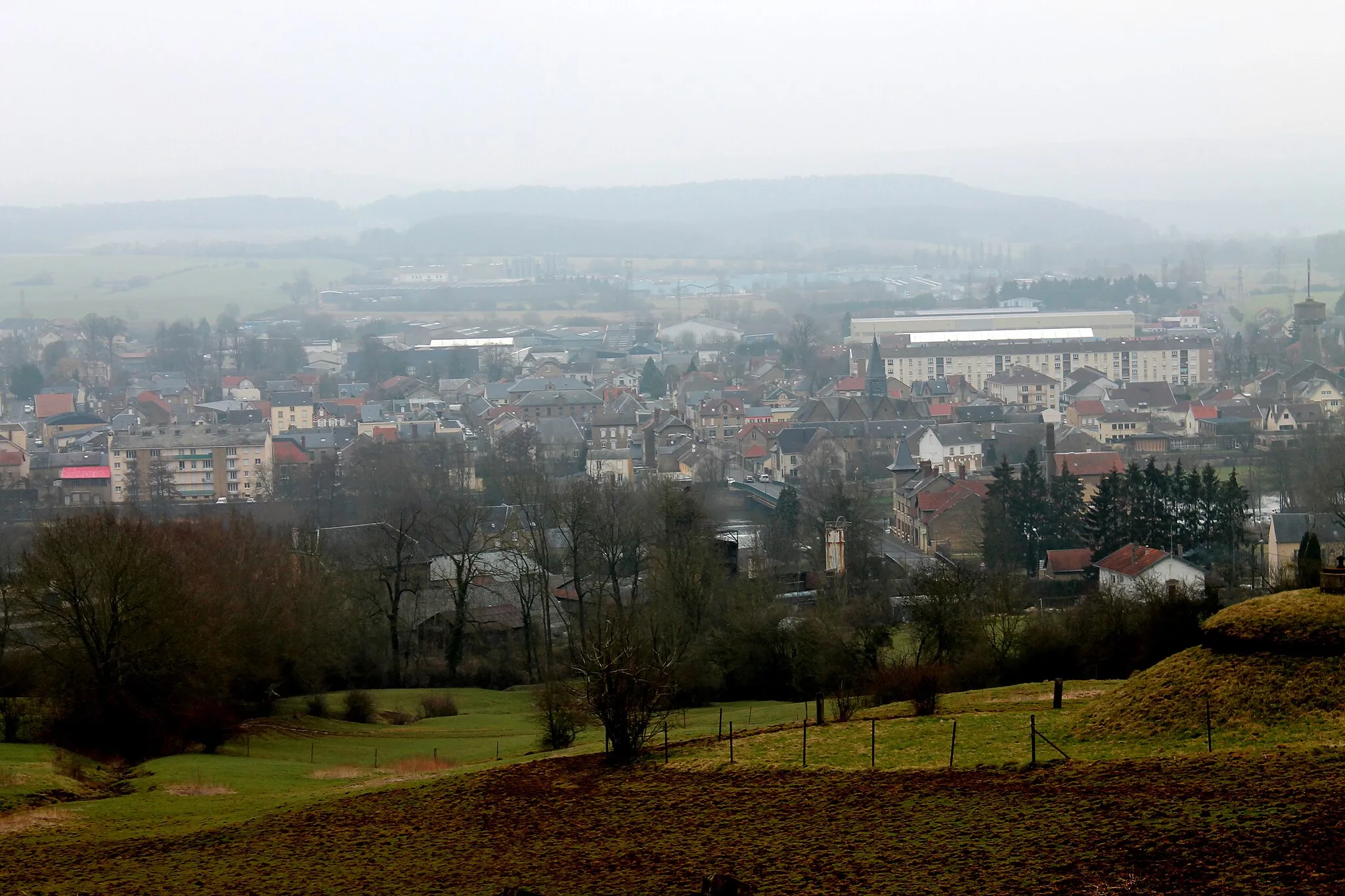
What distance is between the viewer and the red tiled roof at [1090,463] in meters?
51.3

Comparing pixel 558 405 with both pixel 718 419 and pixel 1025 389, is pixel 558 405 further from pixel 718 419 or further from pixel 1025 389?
pixel 1025 389

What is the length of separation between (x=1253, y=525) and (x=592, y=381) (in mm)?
65413

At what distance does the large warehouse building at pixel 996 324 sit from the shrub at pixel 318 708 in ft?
299

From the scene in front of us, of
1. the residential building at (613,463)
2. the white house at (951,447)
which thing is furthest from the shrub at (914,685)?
the white house at (951,447)

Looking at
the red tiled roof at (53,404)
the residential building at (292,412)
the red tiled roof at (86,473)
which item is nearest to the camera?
the red tiled roof at (86,473)

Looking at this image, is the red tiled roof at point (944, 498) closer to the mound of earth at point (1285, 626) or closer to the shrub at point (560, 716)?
the shrub at point (560, 716)

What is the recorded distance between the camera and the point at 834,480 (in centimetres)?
5194

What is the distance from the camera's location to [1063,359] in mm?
99688

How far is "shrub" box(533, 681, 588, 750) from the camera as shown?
20.0 metres

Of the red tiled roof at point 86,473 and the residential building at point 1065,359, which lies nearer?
the red tiled roof at point 86,473

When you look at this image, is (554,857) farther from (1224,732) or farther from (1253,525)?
(1253,525)

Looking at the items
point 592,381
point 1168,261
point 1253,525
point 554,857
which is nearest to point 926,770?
point 554,857

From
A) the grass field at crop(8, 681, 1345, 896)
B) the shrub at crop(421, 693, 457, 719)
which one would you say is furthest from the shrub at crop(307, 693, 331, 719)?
the grass field at crop(8, 681, 1345, 896)

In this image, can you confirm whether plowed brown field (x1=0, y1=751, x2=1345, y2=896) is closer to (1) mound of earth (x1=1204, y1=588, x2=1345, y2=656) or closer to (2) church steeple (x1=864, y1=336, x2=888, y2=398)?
(1) mound of earth (x1=1204, y1=588, x2=1345, y2=656)
